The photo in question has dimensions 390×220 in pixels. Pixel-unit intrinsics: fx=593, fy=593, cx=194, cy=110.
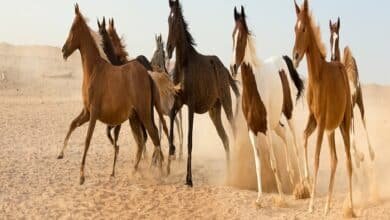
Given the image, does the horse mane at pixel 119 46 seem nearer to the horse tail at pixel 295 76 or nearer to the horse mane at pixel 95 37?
the horse mane at pixel 95 37

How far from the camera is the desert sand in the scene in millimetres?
8195

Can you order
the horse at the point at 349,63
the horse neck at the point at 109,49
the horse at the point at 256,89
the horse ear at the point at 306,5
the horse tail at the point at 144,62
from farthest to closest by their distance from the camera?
the horse tail at the point at 144,62 < the horse neck at the point at 109,49 < the horse at the point at 349,63 < the horse at the point at 256,89 < the horse ear at the point at 306,5

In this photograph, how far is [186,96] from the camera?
10.6 m

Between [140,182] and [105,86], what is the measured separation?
5.69 ft

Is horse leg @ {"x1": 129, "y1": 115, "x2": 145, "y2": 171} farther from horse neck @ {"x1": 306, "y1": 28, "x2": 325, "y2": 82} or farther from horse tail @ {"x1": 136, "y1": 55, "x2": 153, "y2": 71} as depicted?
horse neck @ {"x1": 306, "y1": 28, "x2": 325, "y2": 82}

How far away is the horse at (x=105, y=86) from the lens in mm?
9633

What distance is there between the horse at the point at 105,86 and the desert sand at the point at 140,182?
910 mm

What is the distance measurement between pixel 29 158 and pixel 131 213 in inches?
183

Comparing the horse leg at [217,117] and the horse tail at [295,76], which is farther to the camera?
the horse leg at [217,117]

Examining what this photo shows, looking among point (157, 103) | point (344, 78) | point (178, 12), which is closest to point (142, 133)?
point (157, 103)

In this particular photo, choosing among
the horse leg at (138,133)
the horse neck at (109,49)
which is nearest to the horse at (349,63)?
the horse leg at (138,133)

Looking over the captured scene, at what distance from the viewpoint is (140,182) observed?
396 inches

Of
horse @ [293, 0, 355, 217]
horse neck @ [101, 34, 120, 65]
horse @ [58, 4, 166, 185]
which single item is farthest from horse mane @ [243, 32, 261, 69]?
horse neck @ [101, 34, 120, 65]

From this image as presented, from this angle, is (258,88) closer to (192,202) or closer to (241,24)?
(241,24)
